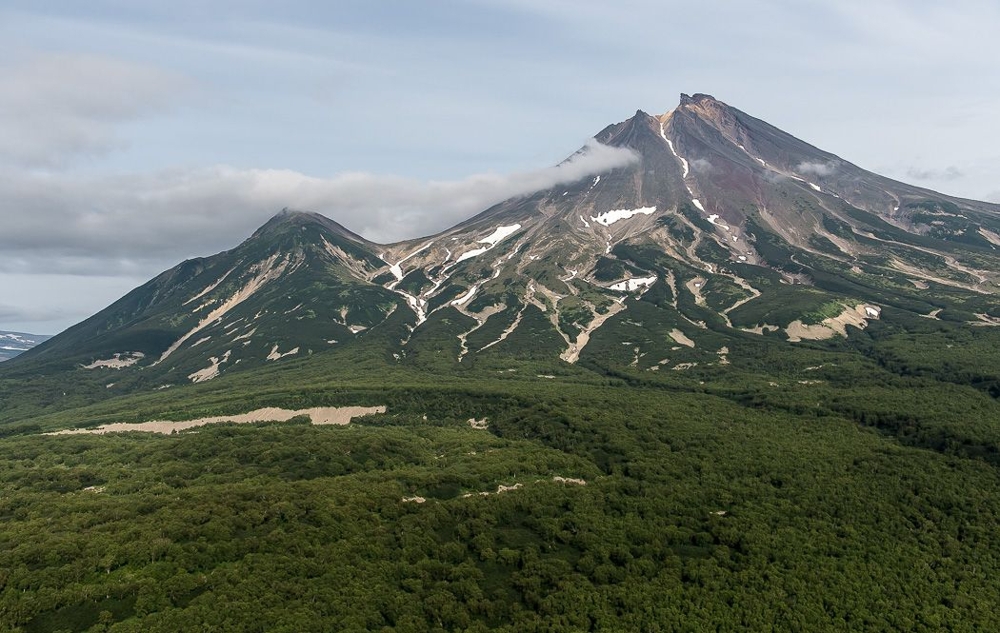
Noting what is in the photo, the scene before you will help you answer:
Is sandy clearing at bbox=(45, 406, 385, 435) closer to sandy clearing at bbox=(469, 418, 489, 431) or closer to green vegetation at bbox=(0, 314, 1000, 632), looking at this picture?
green vegetation at bbox=(0, 314, 1000, 632)

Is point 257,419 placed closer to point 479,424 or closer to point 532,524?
point 479,424

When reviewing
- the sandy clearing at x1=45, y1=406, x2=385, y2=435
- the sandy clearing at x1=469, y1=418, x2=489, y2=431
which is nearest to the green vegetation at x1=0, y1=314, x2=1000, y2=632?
the sandy clearing at x1=469, y1=418, x2=489, y2=431

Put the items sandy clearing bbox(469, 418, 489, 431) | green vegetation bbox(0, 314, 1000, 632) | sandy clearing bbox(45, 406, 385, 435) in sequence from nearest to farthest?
green vegetation bbox(0, 314, 1000, 632), sandy clearing bbox(469, 418, 489, 431), sandy clearing bbox(45, 406, 385, 435)

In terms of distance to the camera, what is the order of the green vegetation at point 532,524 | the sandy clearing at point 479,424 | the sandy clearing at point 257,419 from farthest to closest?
the sandy clearing at point 257,419 < the sandy clearing at point 479,424 < the green vegetation at point 532,524

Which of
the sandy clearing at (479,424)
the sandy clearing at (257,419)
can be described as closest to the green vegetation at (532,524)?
the sandy clearing at (479,424)

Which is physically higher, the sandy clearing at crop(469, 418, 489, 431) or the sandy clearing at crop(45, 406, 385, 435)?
the sandy clearing at crop(45, 406, 385, 435)

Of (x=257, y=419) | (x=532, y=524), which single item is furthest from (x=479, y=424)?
(x=532, y=524)

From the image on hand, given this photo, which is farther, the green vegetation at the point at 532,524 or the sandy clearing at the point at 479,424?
the sandy clearing at the point at 479,424

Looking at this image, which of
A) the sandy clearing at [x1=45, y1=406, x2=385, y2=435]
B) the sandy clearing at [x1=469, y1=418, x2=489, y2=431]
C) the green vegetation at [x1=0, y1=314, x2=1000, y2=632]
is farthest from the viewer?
the sandy clearing at [x1=45, y1=406, x2=385, y2=435]

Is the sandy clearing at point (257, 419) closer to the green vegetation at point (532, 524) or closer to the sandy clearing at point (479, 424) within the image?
the green vegetation at point (532, 524)

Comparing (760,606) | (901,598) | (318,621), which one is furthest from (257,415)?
(901,598)
